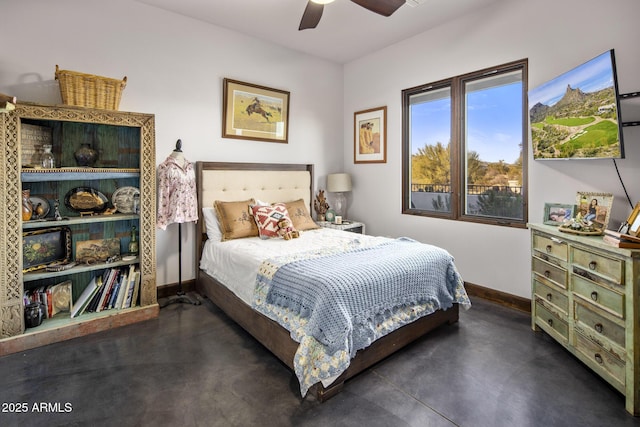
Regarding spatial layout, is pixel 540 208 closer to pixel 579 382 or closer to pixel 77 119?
pixel 579 382

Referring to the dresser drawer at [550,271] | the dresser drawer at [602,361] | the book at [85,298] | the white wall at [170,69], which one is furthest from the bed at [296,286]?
the book at [85,298]

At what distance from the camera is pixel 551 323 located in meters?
2.54

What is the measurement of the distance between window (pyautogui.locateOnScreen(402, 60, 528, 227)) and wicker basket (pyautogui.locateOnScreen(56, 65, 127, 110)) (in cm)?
311

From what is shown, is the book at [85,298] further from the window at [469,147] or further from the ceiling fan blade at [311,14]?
the window at [469,147]

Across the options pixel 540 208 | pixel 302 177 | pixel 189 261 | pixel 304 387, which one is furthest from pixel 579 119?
pixel 189 261

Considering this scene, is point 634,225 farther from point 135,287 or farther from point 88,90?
point 88,90

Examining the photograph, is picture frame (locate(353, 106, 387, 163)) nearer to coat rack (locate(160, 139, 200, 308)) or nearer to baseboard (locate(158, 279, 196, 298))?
coat rack (locate(160, 139, 200, 308))

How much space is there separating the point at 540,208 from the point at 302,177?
2654 millimetres

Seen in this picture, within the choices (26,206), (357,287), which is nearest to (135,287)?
(26,206)

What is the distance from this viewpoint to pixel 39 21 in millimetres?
2793

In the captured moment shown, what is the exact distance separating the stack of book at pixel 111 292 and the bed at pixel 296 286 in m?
0.68

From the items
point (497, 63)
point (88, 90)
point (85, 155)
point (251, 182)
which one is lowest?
point (251, 182)

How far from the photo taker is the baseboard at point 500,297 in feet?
10.5

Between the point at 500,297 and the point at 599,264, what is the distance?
4.76ft
